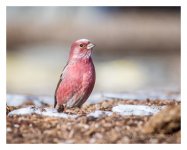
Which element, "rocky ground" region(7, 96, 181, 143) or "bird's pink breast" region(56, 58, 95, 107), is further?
"bird's pink breast" region(56, 58, 95, 107)

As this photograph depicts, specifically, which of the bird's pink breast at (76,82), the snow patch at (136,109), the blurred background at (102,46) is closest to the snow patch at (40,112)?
the bird's pink breast at (76,82)

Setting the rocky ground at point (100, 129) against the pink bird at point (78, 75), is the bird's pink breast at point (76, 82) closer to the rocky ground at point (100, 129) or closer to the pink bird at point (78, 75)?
the pink bird at point (78, 75)

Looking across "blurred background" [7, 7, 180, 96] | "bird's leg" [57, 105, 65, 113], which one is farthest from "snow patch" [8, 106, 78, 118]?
"blurred background" [7, 7, 180, 96]

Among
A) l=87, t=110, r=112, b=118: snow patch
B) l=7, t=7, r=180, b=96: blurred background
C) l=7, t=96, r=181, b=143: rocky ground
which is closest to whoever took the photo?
l=7, t=96, r=181, b=143: rocky ground

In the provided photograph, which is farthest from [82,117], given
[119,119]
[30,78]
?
[30,78]

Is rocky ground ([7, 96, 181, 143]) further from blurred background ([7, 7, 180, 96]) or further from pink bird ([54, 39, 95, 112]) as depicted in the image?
blurred background ([7, 7, 180, 96])

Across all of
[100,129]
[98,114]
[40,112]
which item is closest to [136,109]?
[98,114]

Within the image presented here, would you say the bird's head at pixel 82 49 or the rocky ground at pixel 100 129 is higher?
the bird's head at pixel 82 49
